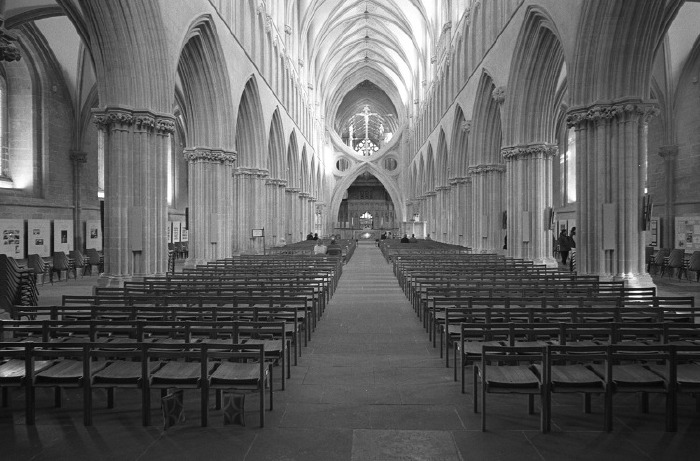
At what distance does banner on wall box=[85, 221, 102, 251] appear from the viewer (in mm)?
21000

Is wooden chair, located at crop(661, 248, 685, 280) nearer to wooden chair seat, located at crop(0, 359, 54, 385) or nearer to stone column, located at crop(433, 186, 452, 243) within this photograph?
stone column, located at crop(433, 186, 452, 243)

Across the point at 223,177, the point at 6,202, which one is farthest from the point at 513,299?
the point at 6,202

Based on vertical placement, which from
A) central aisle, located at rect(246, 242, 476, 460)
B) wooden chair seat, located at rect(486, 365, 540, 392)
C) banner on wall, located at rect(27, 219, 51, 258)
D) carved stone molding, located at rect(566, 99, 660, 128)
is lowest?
central aisle, located at rect(246, 242, 476, 460)

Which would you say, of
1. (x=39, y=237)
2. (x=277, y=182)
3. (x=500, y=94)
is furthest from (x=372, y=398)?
(x=277, y=182)

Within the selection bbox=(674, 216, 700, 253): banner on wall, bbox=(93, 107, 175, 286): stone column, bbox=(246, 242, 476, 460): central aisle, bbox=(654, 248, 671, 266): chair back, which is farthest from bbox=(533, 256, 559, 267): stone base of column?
bbox=(93, 107, 175, 286): stone column

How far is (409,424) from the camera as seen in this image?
4.69 metres

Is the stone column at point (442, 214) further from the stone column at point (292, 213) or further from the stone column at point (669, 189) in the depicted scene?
the stone column at point (669, 189)

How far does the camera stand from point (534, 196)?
17.9 m

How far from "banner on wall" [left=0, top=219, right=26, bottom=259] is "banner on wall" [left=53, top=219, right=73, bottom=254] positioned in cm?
150

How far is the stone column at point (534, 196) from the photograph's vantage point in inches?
702

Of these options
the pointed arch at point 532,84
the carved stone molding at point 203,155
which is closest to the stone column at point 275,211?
the carved stone molding at point 203,155

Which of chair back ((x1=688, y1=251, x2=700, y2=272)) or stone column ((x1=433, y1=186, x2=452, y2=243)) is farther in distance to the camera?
stone column ((x1=433, y1=186, x2=452, y2=243))

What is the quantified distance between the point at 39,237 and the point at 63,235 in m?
Answer: 1.33

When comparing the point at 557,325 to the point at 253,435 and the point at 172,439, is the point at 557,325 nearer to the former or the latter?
the point at 253,435
